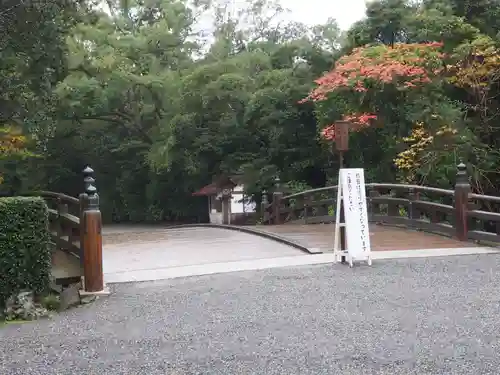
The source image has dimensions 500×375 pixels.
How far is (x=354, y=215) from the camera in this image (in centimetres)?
820

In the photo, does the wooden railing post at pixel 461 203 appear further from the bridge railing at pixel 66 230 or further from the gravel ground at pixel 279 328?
the bridge railing at pixel 66 230

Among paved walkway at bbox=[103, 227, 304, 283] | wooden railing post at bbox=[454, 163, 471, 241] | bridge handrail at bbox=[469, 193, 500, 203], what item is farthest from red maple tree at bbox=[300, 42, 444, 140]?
paved walkway at bbox=[103, 227, 304, 283]

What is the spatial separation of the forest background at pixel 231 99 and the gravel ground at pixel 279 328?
7684 mm

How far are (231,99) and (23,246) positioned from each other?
56.9 feet

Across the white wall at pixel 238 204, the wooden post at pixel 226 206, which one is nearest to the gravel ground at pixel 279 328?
the white wall at pixel 238 204

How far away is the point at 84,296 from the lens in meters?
6.66

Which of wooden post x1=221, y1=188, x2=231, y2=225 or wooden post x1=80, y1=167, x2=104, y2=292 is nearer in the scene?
wooden post x1=80, y1=167, x2=104, y2=292

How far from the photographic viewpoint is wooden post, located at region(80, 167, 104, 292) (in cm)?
680

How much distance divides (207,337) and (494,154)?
12214 millimetres

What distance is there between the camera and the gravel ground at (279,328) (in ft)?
13.8

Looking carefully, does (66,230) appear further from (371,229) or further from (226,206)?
(226,206)

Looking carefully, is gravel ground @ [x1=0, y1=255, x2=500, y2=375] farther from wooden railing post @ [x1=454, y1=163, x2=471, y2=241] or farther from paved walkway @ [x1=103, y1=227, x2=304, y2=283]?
wooden railing post @ [x1=454, y1=163, x2=471, y2=241]

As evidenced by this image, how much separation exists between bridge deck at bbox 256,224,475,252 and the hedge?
4.54m

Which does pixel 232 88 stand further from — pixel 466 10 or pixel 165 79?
pixel 466 10
